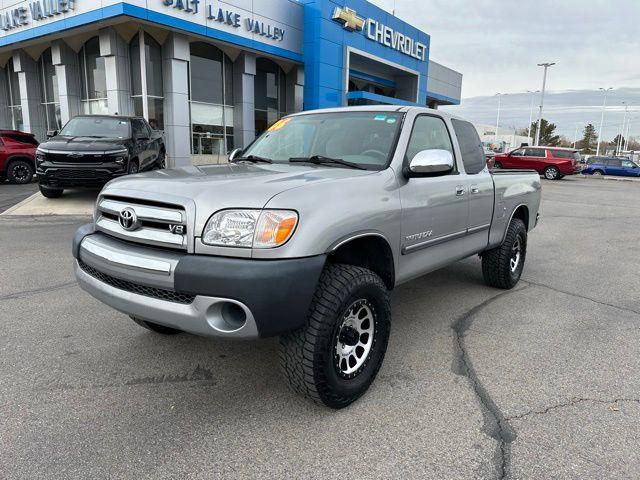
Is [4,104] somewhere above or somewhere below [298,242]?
above

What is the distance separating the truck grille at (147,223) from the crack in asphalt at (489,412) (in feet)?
6.44

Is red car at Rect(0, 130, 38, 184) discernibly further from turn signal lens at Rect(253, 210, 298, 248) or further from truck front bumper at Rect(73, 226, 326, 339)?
turn signal lens at Rect(253, 210, 298, 248)

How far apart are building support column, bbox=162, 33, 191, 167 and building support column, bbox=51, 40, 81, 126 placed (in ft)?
15.0

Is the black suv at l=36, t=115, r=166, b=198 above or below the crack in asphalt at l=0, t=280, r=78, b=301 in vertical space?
above

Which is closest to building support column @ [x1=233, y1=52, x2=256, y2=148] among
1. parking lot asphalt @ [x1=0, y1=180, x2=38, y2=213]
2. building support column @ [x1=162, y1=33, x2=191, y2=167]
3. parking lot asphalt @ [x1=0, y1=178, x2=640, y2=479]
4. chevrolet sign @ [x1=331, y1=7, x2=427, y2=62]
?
building support column @ [x1=162, y1=33, x2=191, y2=167]

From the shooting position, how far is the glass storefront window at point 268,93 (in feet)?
75.5

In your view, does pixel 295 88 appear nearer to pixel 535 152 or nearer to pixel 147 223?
pixel 535 152

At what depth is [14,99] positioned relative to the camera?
992 inches

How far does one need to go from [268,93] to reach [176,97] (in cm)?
637

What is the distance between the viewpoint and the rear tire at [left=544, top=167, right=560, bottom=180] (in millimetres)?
28650

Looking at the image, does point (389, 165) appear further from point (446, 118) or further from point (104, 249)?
point (104, 249)

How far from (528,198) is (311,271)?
4.16 m

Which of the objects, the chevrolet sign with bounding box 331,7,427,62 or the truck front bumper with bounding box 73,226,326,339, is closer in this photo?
the truck front bumper with bounding box 73,226,326,339

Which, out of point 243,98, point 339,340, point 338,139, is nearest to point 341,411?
point 339,340
